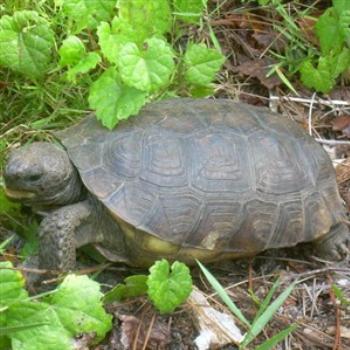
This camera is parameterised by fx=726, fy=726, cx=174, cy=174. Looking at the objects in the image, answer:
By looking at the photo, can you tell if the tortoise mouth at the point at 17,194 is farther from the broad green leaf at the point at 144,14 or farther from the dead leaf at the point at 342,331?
the dead leaf at the point at 342,331

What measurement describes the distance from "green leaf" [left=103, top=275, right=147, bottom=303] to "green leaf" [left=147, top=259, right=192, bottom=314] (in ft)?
0.41

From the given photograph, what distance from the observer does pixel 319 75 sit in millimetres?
3703

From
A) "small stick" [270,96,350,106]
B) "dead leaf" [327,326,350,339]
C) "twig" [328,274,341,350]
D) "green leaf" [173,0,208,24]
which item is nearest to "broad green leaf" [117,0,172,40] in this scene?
"green leaf" [173,0,208,24]

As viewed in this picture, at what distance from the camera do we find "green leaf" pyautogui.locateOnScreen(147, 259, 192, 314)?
2467 mm

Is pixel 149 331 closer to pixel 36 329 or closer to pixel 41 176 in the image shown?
pixel 36 329

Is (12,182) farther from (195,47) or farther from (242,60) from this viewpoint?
(242,60)

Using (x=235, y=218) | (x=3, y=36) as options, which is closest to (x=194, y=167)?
(x=235, y=218)

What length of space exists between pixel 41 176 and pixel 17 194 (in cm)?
12

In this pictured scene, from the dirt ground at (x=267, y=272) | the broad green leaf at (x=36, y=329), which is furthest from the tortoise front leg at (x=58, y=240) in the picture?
the broad green leaf at (x=36, y=329)

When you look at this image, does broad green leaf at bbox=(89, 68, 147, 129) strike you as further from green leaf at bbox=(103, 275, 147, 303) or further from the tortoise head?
green leaf at bbox=(103, 275, 147, 303)

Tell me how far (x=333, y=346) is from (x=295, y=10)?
6.78 ft

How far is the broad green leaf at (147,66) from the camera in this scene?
2.81 meters

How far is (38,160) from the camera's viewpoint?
2.73m

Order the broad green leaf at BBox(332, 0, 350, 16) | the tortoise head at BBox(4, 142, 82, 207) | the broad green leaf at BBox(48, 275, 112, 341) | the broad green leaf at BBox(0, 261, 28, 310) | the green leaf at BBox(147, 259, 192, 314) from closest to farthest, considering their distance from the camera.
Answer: the broad green leaf at BBox(0, 261, 28, 310)
the broad green leaf at BBox(48, 275, 112, 341)
the green leaf at BBox(147, 259, 192, 314)
the tortoise head at BBox(4, 142, 82, 207)
the broad green leaf at BBox(332, 0, 350, 16)
